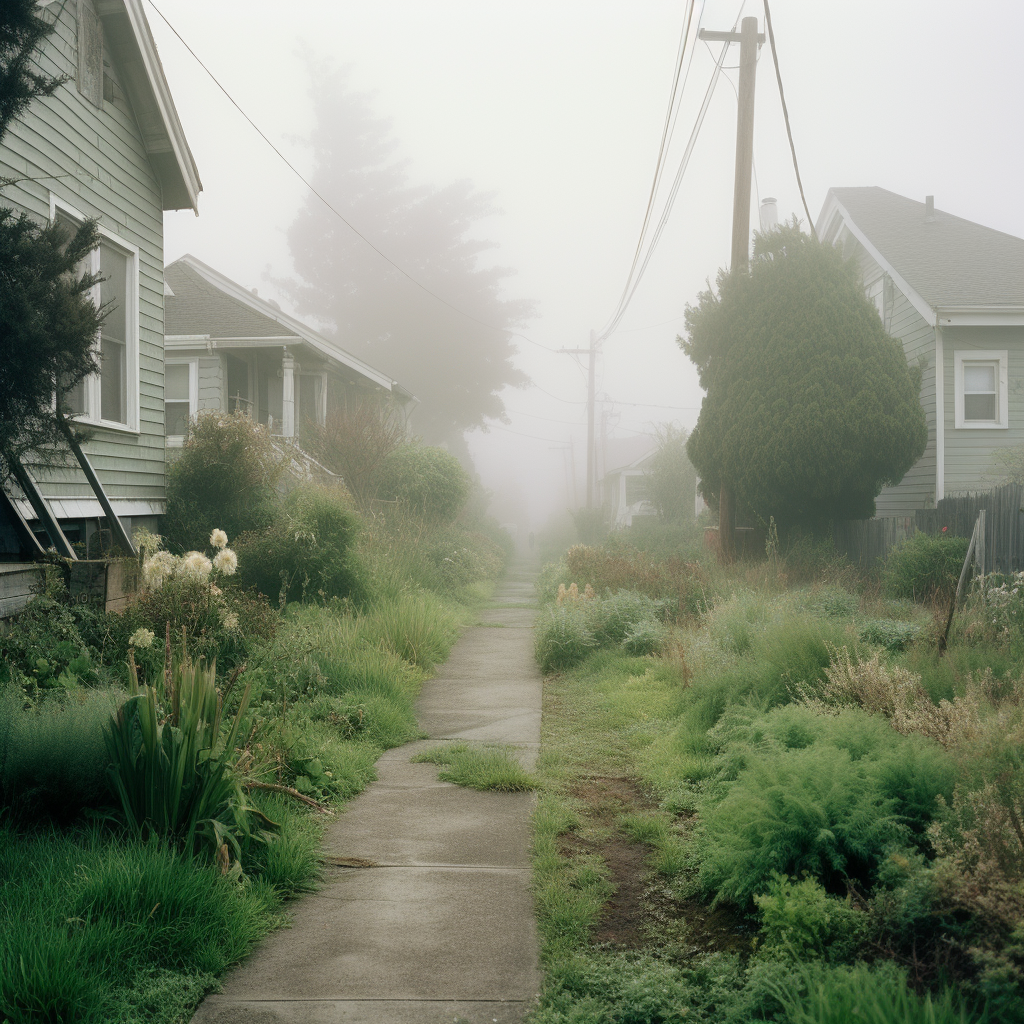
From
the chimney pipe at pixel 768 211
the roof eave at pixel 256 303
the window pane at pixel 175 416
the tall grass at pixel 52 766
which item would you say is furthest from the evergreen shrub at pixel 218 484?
the chimney pipe at pixel 768 211

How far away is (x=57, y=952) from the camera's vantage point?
8.13ft

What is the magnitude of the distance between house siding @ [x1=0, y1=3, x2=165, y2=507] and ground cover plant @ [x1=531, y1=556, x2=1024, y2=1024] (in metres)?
5.28

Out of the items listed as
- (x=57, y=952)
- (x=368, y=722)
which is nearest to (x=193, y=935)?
(x=57, y=952)

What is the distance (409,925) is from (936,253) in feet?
60.2

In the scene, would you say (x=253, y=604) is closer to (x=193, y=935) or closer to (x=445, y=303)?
(x=193, y=935)

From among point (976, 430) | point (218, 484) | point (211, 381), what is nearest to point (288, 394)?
point (211, 381)

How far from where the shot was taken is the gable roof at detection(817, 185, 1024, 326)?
15.2 m

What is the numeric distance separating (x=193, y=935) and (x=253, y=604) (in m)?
4.33

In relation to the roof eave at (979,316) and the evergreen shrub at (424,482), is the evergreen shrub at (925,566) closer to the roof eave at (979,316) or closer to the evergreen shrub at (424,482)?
the roof eave at (979,316)

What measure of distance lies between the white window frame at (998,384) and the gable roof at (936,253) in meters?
0.70

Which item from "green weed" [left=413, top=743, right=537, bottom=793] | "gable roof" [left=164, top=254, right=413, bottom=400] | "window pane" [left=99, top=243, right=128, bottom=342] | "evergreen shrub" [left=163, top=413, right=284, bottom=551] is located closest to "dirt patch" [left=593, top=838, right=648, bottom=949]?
"green weed" [left=413, top=743, right=537, bottom=793]

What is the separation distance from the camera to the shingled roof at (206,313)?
17016 millimetres

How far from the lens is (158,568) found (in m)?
5.99

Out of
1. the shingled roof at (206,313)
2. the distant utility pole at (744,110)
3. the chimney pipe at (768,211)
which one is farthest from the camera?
the chimney pipe at (768,211)
